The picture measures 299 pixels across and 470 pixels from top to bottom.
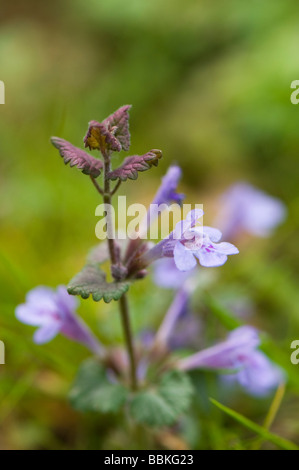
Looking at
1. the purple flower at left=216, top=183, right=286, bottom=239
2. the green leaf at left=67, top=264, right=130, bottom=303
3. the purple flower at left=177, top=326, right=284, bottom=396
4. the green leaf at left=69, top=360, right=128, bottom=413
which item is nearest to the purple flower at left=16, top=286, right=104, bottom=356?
the green leaf at left=69, top=360, right=128, bottom=413

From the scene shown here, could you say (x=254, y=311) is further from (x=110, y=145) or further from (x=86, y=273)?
(x=110, y=145)

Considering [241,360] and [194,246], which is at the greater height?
[194,246]

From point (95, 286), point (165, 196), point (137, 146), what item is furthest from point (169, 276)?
point (137, 146)

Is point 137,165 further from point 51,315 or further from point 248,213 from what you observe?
point 248,213

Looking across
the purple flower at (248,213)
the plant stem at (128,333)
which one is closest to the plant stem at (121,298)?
the plant stem at (128,333)
